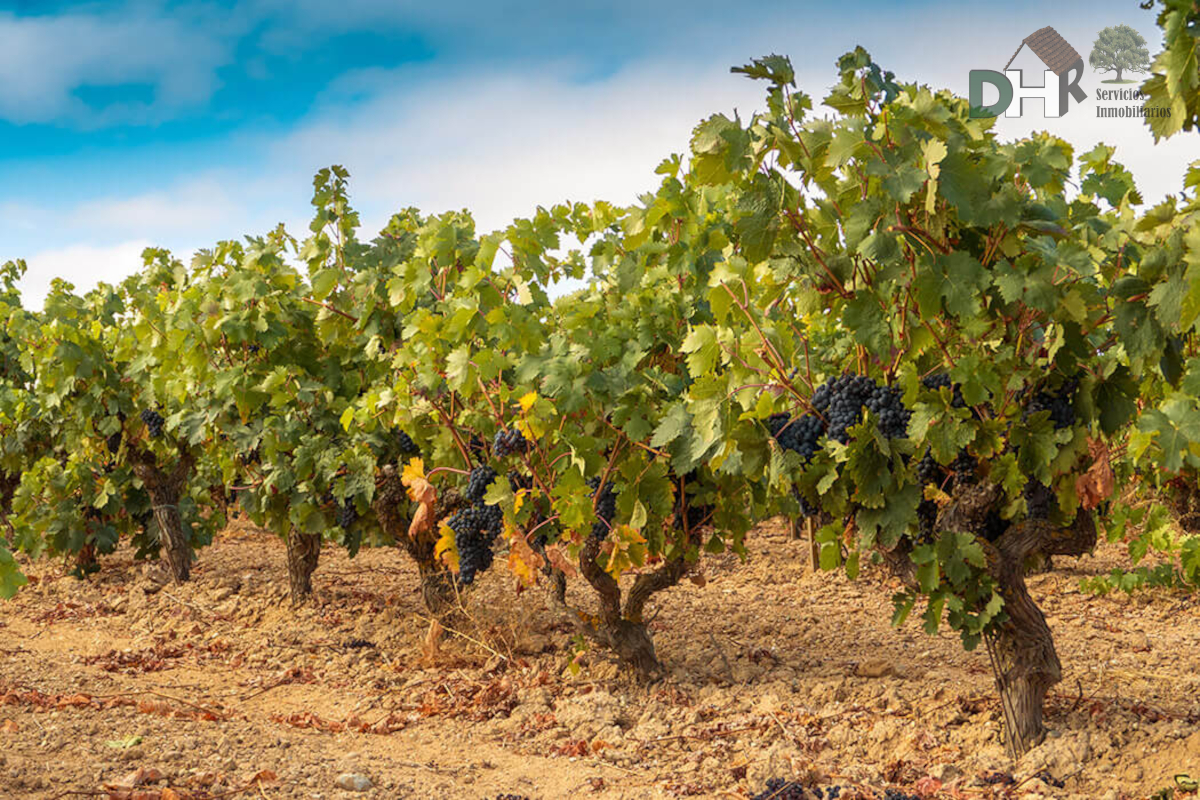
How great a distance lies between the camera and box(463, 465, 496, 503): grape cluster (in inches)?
218

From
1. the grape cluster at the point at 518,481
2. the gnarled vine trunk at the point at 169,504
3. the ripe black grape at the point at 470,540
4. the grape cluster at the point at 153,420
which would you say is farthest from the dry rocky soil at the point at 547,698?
the grape cluster at the point at 153,420

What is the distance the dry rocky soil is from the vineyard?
32 mm

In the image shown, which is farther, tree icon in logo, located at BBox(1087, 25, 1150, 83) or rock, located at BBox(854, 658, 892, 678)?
tree icon in logo, located at BBox(1087, 25, 1150, 83)

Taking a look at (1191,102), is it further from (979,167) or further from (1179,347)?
(1179,347)

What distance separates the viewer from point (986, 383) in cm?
388

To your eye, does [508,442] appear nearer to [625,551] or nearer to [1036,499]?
[625,551]

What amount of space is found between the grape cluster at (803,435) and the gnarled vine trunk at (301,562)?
17.1 feet

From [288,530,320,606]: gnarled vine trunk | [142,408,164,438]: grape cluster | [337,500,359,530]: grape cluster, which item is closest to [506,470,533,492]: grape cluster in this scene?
[337,500,359,530]: grape cluster

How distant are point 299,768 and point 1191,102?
13.4 feet

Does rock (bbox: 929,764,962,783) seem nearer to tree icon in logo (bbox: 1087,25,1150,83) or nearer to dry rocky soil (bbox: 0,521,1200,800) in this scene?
dry rocky soil (bbox: 0,521,1200,800)

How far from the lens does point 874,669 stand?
610cm

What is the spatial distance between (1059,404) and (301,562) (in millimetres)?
6254

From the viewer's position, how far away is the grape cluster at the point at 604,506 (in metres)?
5.50

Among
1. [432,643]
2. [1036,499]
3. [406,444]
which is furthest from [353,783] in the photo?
[1036,499]
